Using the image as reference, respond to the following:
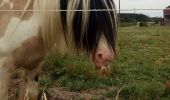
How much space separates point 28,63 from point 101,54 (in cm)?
76

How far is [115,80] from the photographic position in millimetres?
6141

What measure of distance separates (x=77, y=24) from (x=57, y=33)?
246 mm

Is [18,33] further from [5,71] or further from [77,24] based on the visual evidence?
[77,24]

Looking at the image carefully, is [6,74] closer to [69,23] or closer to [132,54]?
[69,23]

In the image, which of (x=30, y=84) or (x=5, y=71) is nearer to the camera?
(x=5, y=71)

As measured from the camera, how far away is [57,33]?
347 centimetres

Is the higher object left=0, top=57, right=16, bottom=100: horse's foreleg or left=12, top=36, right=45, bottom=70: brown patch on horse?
left=12, top=36, right=45, bottom=70: brown patch on horse

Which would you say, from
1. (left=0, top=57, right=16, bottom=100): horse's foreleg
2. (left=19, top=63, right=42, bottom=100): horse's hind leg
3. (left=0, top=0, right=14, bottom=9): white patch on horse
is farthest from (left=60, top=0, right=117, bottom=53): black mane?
(left=19, top=63, right=42, bottom=100): horse's hind leg

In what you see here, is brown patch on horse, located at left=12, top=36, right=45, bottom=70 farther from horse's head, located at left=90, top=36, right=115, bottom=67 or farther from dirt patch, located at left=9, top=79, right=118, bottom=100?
dirt patch, located at left=9, top=79, right=118, bottom=100

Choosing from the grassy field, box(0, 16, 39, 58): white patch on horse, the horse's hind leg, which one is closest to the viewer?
box(0, 16, 39, 58): white patch on horse

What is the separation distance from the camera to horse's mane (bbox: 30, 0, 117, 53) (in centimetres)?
323

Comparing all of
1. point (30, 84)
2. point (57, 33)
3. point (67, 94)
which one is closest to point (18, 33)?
point (57, 33)

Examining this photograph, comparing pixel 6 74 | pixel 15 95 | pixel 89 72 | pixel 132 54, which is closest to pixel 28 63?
pixel 6 74

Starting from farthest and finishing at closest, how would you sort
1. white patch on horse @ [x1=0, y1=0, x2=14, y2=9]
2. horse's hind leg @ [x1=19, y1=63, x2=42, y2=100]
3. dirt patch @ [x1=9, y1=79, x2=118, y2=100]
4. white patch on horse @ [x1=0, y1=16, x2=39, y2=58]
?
dirt patch @ [x1=9, y1=79, x2=118, y2=100] → horse's hind leg @ [x1=19, y1=63, x2=42, y2=100] → white patch on horse @ [x1=0, y1=0, x2=14, y2=9] → white patch on horse @ [x1=0, y1=16, x2=39, y2=58]
